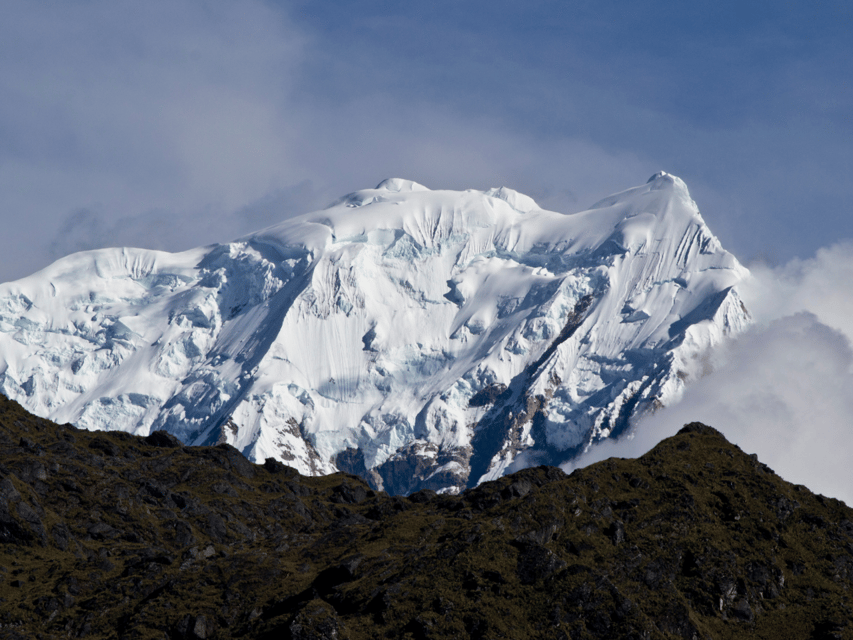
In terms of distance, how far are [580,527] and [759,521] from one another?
21.7 metres

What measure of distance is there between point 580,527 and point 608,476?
1293 cm

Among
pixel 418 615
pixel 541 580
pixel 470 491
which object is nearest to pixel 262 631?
pixel 418 615

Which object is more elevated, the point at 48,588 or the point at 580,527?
the point at 580,527

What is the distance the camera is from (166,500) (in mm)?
172250

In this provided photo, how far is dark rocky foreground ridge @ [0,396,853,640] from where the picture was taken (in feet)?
346

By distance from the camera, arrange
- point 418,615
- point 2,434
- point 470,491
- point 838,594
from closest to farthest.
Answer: point 418,615 < point 838,594 < point 470,491 < point 2,434

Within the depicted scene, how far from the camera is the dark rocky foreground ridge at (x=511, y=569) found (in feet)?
346

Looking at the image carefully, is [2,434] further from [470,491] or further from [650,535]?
[650,535]

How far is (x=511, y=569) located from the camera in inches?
4358

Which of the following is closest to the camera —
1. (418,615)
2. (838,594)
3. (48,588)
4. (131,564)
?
(418,615)

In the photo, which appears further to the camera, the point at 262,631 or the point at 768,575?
the point at 768,575

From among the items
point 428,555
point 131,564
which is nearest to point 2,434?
point 131,564

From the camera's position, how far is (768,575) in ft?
378

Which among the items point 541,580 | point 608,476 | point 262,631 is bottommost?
point 262,631
